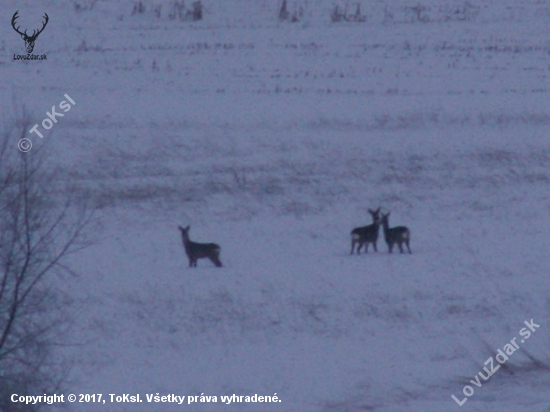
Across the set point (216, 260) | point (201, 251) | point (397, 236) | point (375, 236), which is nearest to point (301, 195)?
point (375, 236)

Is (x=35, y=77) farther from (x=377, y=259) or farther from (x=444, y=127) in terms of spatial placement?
(x=377, y=259)

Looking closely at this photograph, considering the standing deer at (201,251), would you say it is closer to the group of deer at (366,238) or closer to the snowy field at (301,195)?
the group of deer at (366,238)

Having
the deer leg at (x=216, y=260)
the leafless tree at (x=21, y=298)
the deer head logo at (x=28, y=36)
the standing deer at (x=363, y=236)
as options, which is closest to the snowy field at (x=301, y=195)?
the deer leg at (x=216, y=260)

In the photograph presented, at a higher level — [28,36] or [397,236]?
[28,36]

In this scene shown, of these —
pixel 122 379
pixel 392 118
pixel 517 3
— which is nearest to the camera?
pixel 122 379

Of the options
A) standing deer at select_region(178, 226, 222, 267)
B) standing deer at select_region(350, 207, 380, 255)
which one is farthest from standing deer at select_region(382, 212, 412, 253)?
standing deer at select_region(178, 226, 222, 267)

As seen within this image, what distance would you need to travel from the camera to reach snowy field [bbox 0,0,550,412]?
16.6 m

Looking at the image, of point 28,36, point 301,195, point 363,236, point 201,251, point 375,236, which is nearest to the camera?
point 201,251

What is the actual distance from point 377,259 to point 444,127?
9.57 meters

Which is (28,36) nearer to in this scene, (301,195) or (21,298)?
(301,195)

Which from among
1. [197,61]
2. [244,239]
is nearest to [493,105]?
[197,61]

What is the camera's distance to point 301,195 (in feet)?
80.5

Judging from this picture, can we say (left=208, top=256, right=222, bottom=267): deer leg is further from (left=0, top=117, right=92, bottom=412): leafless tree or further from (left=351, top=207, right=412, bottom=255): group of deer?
(left=0, top=117, right=92, bottom=412): leafless tree

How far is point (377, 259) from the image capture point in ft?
68.1
